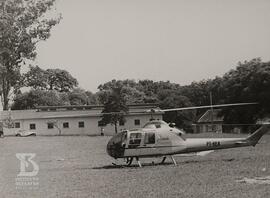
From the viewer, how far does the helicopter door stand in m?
20.4

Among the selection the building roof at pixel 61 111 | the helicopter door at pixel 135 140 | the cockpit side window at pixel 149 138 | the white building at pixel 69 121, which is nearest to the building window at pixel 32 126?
the white building at pixel 69 121

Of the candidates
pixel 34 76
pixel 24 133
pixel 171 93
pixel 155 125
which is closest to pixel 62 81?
pixel 171 93

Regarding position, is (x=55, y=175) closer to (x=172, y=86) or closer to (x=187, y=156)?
(x=187, y=156)

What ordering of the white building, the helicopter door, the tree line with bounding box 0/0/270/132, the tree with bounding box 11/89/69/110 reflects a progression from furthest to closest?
the tree with bounding box 11/89/69/110, the white building, the tree line with bounding box 0/0/270/132, the helicopter door

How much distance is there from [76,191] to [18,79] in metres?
23.4

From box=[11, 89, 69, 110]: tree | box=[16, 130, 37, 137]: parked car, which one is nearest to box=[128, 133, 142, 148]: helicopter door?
box=[16, 130, 37, 137]: parked car

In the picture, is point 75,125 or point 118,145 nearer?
point 118,145

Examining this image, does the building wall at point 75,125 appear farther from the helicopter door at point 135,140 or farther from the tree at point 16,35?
the helicopter door at point 135,140

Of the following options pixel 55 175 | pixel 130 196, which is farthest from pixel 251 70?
pixel 130 196

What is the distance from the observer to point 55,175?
17.8 meters

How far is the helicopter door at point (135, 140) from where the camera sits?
66.8ft

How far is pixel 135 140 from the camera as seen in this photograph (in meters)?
20.4

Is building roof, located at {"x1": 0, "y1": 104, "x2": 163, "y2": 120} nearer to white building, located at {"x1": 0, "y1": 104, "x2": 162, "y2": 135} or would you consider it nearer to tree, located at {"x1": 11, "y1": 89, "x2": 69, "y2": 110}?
white building, located at {"x1": 0, "y1": 104, "x2": 162, "y2": 135}

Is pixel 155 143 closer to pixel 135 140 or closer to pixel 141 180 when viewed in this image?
pixel 135 140
